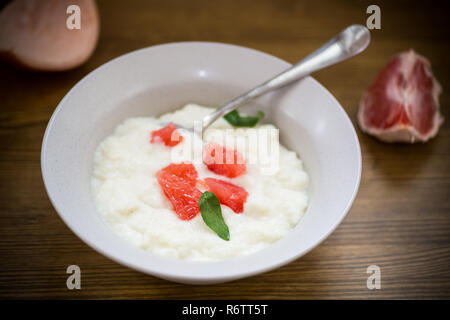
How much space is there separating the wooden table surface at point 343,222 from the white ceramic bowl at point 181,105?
11.5 inches

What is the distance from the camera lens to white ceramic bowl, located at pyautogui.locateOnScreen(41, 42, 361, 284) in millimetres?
1592

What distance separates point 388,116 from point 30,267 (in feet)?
6.69

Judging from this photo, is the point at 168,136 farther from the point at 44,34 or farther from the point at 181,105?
the point at 44,34

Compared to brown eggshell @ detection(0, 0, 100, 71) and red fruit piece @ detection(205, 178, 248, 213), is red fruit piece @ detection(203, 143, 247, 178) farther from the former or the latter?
brown eggshell @ detection(0, 0, 100, 71)

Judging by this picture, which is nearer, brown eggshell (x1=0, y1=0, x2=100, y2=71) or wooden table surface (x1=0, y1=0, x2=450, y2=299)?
wooden table surface (x1=0, y1=0, x2=450, y2=299)

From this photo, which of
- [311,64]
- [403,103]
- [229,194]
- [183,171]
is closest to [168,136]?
[183,171]

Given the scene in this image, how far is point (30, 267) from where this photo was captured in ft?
6.29

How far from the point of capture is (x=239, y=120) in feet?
7.63

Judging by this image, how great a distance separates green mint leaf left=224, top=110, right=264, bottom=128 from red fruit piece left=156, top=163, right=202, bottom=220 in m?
0.41

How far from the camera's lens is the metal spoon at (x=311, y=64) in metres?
2.27

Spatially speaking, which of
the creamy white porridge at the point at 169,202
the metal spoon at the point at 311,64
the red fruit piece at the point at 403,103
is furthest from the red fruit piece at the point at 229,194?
the red fruit piece at the point at 403,103

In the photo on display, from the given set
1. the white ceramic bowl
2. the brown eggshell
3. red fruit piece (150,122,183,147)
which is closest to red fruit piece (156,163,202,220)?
red fruit piece (150,122,183,147)

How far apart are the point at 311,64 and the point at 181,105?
2.53 ft

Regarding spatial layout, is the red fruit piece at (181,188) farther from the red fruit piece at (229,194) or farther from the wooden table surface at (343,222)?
the wooden table surface at (343,222)
